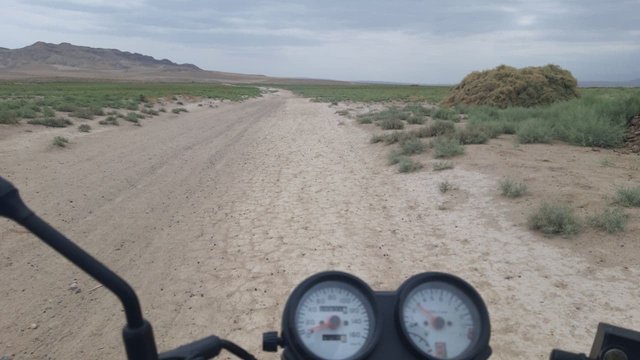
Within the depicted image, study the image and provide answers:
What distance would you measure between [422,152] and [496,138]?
300 centimetres

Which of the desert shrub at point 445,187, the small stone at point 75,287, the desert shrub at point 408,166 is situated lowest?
the small stone at point 75,287

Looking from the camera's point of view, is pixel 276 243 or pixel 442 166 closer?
pixel 276 243

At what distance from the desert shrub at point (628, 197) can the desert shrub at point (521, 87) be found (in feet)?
61.3

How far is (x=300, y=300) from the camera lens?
204 cm

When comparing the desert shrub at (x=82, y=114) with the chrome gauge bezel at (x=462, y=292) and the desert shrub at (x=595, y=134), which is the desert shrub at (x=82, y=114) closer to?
the desert shrub at (x=595, y=134)

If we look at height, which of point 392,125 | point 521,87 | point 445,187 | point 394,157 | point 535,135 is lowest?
point 445,187

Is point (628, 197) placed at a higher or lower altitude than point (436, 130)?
lower

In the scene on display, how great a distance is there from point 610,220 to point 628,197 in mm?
1086

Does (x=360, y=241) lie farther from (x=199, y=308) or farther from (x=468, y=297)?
(x=468, y=297)

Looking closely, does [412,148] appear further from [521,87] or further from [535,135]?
[521,87]

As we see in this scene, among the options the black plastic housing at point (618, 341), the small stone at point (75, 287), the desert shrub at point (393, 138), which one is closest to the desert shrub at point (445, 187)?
the desert shrub at point (393, 138)

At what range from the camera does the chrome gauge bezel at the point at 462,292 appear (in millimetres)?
1913

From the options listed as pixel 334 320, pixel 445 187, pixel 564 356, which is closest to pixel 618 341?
pixel 564 356

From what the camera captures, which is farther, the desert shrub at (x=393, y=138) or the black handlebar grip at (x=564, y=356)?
the desert shrub at (x=393, y=138)
